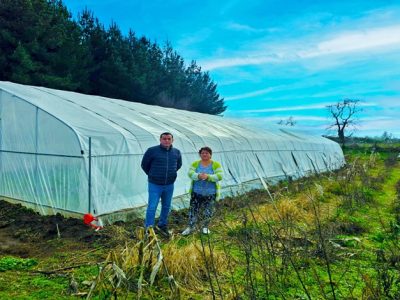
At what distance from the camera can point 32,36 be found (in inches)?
846

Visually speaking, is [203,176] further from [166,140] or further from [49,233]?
[49,233]

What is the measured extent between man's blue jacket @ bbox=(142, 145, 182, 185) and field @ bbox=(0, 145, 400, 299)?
1.06 meters

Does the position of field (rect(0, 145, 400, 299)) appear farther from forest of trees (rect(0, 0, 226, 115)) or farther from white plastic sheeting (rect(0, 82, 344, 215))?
forest of trees (rect(0, 0, 226, 115))

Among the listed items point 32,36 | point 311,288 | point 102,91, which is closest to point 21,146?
point 311,288

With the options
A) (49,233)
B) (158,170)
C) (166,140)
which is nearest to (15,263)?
(49,233)

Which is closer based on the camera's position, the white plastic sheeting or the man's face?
the man's face

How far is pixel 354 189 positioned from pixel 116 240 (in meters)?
7.53

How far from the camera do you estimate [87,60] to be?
85.0 ft

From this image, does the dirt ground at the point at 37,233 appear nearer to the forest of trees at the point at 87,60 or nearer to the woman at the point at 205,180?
the woman at the point at 205,180

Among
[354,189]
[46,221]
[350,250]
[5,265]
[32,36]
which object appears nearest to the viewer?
[5,265]

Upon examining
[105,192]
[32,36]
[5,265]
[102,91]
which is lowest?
[5,265]

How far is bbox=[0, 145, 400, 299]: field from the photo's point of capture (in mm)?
3707

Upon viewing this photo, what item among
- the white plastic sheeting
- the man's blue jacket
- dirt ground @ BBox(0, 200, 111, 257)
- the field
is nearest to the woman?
the man's blue jacket

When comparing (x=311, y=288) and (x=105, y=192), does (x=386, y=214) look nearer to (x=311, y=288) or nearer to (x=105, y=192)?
(x=311, y=288)
